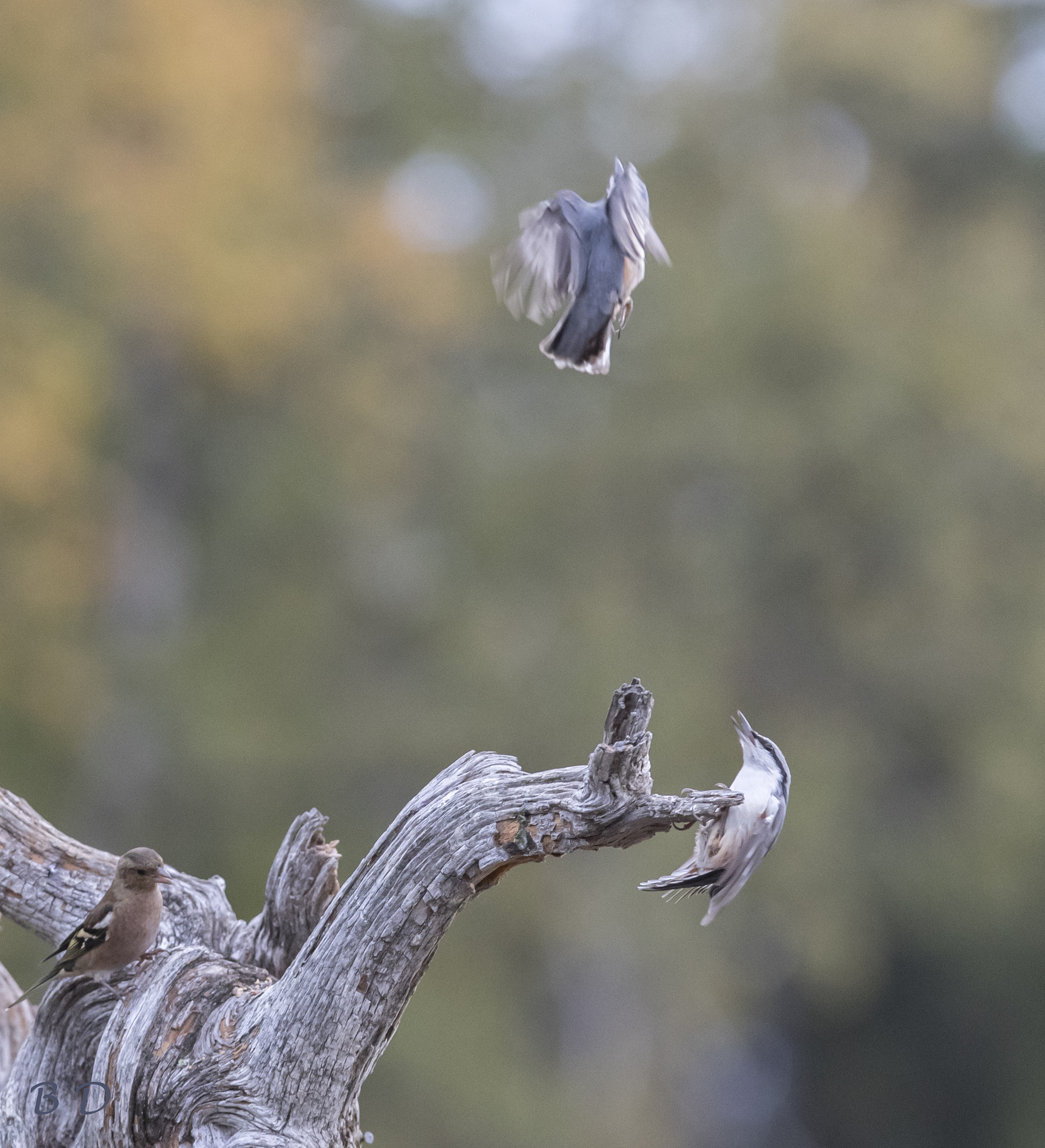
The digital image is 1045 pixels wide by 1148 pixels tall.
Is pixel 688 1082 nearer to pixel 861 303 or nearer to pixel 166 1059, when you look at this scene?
pixel 861 303

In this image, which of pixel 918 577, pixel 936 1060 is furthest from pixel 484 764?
pixel 936 1060

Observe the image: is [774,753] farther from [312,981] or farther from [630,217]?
[630,217]

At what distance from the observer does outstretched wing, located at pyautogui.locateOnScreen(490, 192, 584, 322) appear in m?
3.08

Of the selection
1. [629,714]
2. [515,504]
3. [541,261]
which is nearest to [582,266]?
[541,261]

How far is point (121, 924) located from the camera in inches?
116

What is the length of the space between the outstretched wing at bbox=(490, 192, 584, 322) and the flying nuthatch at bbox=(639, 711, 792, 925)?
1152mm

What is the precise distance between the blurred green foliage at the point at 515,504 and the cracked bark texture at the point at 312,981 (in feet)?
18.1

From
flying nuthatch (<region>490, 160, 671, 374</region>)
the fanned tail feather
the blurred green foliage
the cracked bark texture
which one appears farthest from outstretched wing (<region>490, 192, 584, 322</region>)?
the blurred green foliage

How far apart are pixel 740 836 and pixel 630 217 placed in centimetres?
139

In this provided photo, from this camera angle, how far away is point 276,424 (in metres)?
10.2

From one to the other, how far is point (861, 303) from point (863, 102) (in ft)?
8.44

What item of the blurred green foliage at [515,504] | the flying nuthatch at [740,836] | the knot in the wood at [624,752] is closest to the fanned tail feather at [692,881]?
the flying nuthatch at [740,836]

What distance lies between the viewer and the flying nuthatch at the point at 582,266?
295cm

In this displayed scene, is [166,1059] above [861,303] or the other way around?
the other way around
